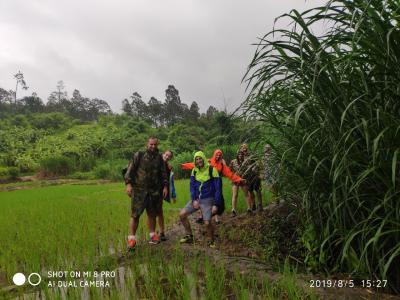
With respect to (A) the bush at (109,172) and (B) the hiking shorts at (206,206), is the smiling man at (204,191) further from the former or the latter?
(A) the bush at (109,172)

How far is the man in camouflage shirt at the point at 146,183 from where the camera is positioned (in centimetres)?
498

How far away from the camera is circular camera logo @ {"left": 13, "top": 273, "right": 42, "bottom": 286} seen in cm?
353

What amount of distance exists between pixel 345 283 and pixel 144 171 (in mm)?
3143

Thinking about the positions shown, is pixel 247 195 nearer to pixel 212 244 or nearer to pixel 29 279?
pixel 212 244

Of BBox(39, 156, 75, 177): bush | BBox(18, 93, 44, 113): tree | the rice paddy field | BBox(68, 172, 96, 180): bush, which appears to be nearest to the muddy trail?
the rice paddy field

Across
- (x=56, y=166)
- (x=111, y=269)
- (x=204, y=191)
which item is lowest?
(x=111, y=269)

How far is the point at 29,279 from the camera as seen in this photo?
3.61 m

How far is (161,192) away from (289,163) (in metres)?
2.62

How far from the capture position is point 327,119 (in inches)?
103

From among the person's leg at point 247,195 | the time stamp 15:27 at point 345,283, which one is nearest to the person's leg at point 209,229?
the person's leg at point 247,195

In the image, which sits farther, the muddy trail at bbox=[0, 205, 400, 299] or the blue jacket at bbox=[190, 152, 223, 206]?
the blue jacket at bbox=[190, 152, 223, 206]

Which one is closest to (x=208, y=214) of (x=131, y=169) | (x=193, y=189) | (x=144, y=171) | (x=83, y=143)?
(x=193, y=189)

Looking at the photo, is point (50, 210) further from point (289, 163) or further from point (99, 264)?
point (289, 163)

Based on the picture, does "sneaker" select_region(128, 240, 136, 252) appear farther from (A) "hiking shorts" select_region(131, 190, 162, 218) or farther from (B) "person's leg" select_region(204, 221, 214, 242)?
(B) "person's leg" select_region(204, 221, 214, 242)
